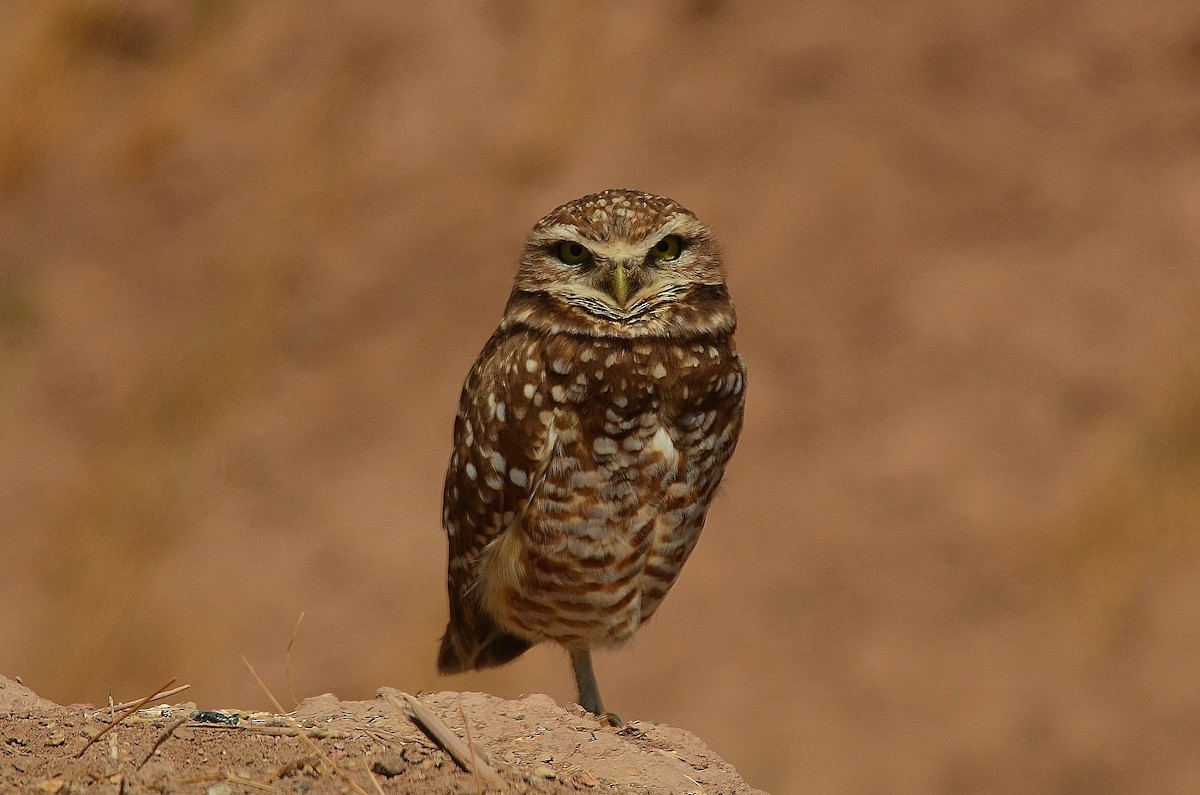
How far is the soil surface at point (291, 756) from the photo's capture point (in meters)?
2.32

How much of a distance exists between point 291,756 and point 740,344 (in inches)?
183

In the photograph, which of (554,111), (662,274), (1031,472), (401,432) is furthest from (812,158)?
(662,274)

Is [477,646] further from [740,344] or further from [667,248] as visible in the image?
[740,344]

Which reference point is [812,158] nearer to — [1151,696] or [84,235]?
[1151,696]

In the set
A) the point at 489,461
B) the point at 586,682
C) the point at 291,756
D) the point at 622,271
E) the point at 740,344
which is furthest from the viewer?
the point at 740,344

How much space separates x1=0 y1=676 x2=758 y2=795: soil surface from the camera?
2318 millimetres

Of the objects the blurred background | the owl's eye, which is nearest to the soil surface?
the owl's eye

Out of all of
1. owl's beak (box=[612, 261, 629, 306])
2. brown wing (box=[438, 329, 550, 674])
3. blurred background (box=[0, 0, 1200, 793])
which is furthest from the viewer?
blurred background (box=[0, 0, 1200, 793])

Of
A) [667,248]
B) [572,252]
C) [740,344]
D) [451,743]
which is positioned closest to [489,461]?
[572,252]

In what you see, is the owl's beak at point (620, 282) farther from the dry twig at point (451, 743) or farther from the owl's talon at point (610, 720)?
the dry twig at point (451, 743)

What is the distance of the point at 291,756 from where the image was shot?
7.93 feet

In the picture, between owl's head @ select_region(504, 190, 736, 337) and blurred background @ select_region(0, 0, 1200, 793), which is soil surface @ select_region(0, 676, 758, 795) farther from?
blurred background @ select_region(0, 0, 1200, 793)

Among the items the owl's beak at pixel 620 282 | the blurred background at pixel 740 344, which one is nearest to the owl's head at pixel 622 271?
the owl's beak at pixel 620 282

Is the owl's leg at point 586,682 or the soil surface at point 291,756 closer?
the soil surface at point 291,756
